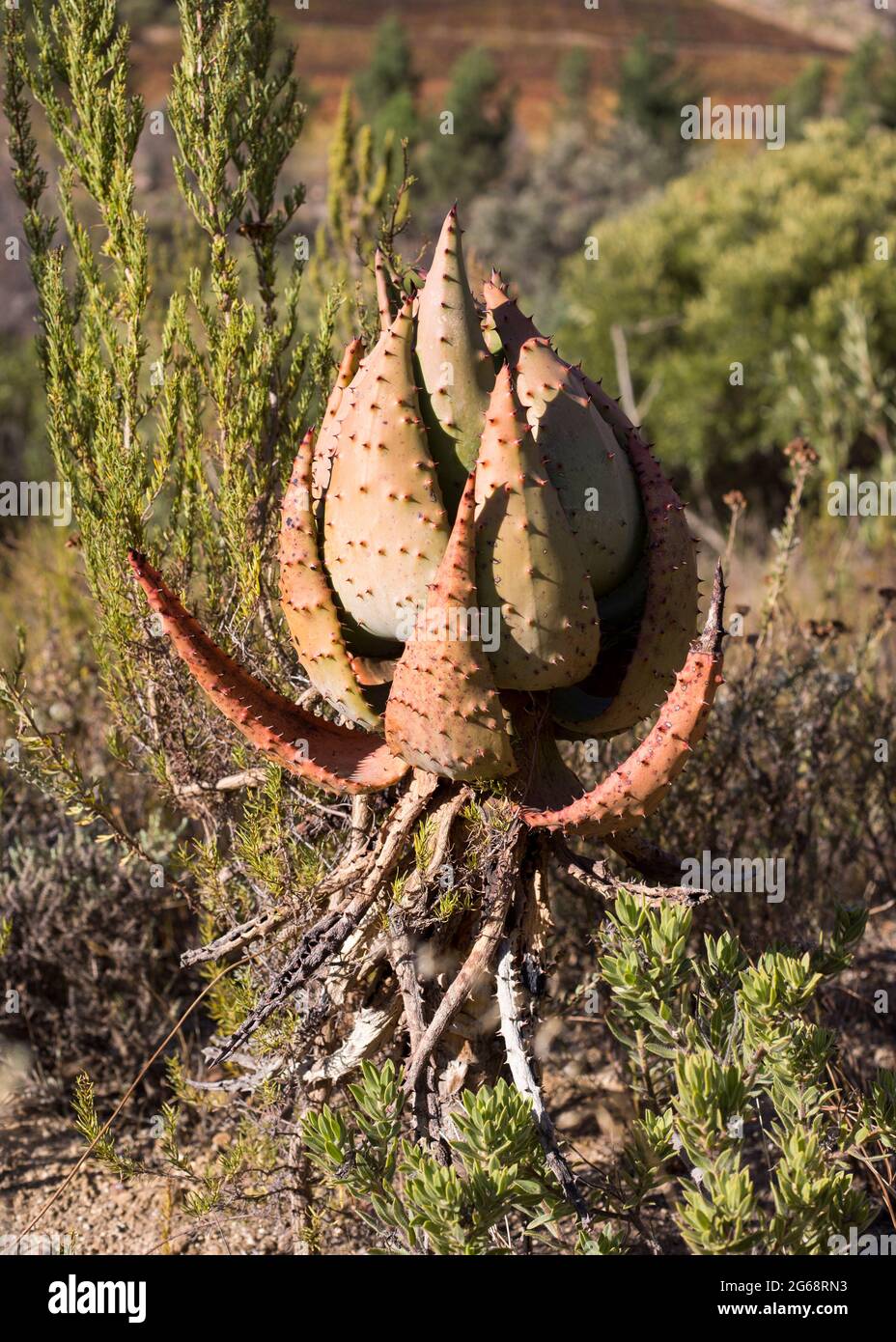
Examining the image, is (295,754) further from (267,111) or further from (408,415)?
(267,111)

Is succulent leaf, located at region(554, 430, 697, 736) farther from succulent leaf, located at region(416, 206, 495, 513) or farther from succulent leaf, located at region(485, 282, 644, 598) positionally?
succulent leaf, located at region(416, 206, 495, 513)

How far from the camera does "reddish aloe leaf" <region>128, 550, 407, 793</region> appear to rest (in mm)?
2193

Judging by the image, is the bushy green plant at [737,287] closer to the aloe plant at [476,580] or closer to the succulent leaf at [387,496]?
the aloe plant at [476,580]

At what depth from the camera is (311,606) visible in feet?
7.16

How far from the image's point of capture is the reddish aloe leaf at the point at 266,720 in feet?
7.20

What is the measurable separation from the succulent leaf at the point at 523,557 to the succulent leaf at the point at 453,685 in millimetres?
44

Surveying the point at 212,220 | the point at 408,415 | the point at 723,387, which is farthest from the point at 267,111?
the point at 723,387

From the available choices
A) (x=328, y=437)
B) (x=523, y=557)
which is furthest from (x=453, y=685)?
(x=328, y=437)

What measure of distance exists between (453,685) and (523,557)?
24cm

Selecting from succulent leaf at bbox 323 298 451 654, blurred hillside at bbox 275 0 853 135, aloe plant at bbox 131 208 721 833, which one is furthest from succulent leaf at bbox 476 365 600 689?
blurred hillside at bbox 275 0 853 135

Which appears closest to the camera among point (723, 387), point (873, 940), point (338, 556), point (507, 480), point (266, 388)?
point (507, 480)

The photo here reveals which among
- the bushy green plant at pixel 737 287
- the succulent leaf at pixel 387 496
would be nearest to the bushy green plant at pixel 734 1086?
the succulent leaf at pixel 387 496
